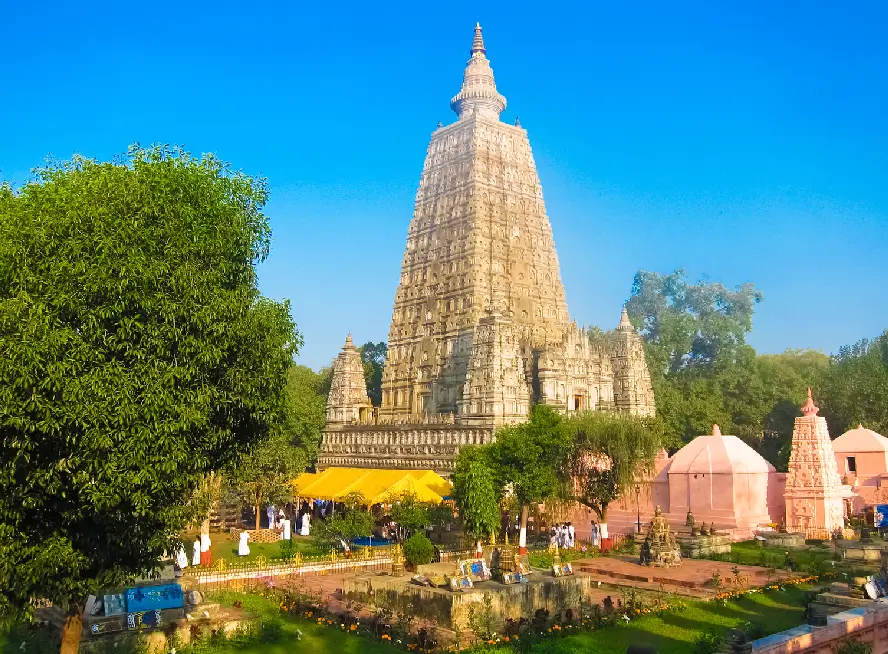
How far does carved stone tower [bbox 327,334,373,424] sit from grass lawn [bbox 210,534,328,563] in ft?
71.0

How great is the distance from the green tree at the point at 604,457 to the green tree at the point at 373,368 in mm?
34874

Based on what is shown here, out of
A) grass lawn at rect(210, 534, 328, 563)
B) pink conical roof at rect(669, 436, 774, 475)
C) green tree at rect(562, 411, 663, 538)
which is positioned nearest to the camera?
grass lawn at rect(210, 534, 328, 563)

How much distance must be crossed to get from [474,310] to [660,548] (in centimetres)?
3134

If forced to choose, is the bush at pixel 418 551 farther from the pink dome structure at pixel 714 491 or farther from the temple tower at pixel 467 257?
the temple tower at pixel 467 257

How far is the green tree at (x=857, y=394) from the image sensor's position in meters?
56.1

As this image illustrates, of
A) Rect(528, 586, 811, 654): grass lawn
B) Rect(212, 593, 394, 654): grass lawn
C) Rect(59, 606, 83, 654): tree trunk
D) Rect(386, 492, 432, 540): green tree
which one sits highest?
Rect(386, 492, 432, 540): green tree

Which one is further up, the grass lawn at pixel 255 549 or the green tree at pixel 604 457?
the green tree at pixel 604 457

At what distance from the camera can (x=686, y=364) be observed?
8388cm

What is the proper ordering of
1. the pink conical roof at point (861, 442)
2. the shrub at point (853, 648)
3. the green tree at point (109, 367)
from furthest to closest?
the pink conical roof at point (861, 442), the shrub at point (853, 648), the green tree at point (109, 367)

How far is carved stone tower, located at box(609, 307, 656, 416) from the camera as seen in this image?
6206 cm

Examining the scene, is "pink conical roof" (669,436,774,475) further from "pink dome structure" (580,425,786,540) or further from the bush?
the bush

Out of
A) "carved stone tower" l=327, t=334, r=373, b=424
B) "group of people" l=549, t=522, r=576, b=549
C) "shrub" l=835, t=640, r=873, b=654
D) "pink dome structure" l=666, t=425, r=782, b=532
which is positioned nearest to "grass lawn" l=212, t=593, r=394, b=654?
"shrub" l=835, t=640, r=873, b=654

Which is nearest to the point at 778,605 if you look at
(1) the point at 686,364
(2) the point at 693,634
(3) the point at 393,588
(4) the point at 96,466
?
(2) the point at 693,634

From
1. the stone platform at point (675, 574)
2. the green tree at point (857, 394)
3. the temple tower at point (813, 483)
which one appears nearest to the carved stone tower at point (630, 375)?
the green tree at point (857, 394)
